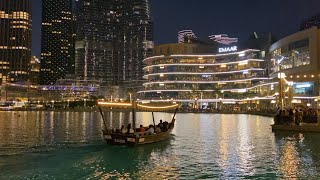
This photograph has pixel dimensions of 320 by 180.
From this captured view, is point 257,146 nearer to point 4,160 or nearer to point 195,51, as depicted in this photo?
point 4,160

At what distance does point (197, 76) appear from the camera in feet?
551

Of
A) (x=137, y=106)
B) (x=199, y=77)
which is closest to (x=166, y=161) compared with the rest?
(x=137, y=106)

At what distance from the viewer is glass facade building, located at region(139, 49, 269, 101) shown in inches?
6344

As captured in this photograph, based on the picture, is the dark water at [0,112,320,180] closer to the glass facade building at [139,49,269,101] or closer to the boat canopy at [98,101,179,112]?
the boat canopy at [98,101,179,112]

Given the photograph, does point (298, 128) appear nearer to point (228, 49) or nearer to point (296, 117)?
point (296, 117)

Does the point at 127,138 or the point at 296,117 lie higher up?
the point at 296,117

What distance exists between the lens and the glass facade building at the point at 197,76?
161125mm

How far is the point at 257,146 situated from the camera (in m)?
33.6

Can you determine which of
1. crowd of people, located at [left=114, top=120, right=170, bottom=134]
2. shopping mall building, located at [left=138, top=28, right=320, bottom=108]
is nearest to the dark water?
crowd of people, located at [left=114, top=120, right=170, bottom=134]

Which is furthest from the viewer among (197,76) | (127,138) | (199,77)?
(197,76)

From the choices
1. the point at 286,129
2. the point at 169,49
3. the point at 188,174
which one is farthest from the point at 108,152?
the point at 169,49

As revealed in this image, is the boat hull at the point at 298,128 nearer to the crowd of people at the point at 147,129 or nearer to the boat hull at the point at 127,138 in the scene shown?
the crowd of people at the point at 147,129

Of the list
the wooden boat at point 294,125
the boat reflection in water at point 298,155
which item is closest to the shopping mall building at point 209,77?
the wooden boat at point 294,125

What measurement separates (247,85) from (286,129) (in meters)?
109
